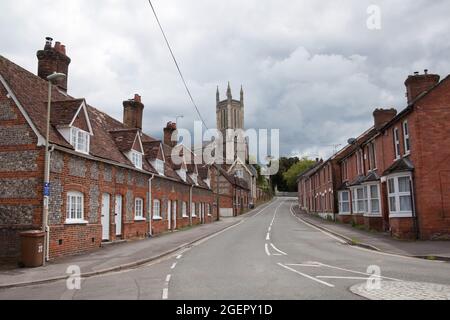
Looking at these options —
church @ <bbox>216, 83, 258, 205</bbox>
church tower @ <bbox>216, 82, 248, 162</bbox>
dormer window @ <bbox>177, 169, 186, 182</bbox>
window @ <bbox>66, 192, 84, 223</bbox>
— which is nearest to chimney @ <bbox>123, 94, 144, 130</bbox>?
dormer window @ <bbox>177, 169, 186, 182</bbox>

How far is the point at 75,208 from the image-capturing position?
685 inches

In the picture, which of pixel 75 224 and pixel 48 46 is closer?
pixel 75 224

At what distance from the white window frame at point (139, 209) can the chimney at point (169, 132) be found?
55.2ft

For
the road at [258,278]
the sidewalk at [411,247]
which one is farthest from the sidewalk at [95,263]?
the sidewalk at [411,247]

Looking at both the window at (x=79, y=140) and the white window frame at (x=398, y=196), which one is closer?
the window at (x=79, y=140)

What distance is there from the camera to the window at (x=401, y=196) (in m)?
20.8

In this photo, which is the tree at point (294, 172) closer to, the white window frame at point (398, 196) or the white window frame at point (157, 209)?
the white window frame at point (157, 209)

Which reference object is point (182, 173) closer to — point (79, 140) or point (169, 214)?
point (169, 214)

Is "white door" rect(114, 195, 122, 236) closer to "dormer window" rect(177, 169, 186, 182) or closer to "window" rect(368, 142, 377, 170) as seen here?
"dormer window" rect(177, 169, 186, 182)

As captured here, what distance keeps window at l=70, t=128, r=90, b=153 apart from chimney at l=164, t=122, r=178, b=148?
22914 millimetres

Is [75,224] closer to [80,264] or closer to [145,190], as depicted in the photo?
[80,264]

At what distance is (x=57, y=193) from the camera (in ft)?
52.1
